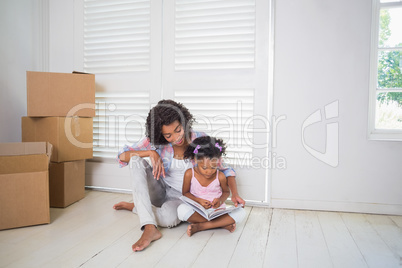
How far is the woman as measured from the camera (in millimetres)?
1740

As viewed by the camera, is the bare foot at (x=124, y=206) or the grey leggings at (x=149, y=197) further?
the bare foot at (x=124, y=206)

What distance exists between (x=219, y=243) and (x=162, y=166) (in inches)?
21.0

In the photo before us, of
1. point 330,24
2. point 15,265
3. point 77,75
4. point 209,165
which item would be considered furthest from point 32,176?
point 330,24

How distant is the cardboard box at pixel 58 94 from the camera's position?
2094 mm

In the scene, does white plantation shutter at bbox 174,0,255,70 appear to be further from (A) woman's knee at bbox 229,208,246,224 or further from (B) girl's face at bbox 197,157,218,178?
(A) woman's knee at bbox 229,208,246,224

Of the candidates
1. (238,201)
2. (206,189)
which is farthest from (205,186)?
(238,201)

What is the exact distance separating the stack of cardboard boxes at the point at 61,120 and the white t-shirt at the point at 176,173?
0.73m

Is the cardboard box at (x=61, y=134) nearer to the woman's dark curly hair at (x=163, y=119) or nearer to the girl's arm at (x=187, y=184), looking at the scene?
the woman's dark curly hair at (x=163, y=119)

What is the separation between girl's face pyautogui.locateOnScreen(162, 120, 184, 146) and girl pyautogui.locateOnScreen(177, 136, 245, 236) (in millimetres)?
99

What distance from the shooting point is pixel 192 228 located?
169 centimetres

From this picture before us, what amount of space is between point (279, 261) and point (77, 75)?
1773 mm

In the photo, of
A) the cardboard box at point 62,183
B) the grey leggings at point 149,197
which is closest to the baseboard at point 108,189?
A: the cardboard box at point 62,183

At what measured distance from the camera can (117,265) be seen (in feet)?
4.42

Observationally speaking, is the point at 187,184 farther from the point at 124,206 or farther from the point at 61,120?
the point at 61,120
